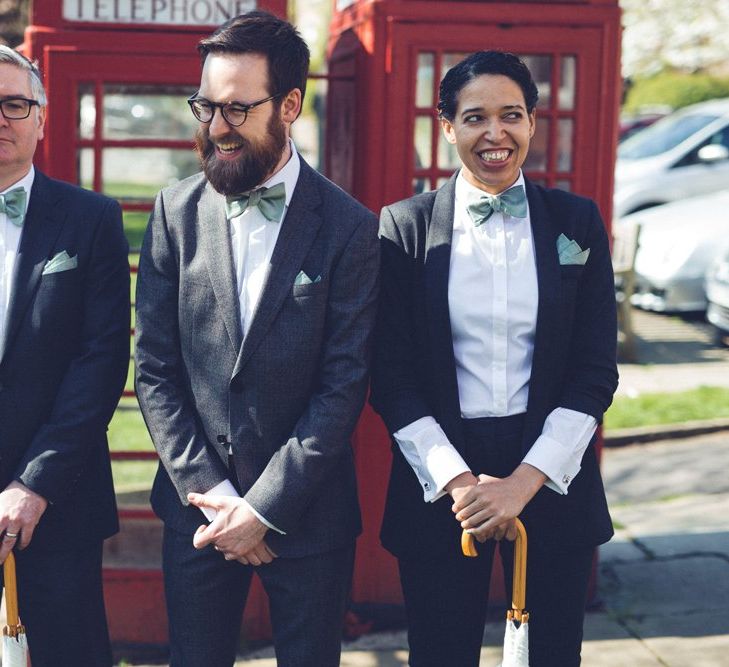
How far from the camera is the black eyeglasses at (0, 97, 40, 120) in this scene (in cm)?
290

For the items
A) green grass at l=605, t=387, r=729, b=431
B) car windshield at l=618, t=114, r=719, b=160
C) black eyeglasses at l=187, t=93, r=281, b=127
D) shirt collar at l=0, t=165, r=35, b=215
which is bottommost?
green grass at l=605, t=387, r=729, b=431

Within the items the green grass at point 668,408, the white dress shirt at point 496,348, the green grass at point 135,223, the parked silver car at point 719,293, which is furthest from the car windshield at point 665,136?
Answer: the white dress shirt at point 496,348

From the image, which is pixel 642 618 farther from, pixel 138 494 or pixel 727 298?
pixel 727 298

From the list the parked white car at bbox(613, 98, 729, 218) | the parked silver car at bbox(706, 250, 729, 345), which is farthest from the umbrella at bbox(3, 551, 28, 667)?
the parked white car at bbox(613, 98, 729, 218)

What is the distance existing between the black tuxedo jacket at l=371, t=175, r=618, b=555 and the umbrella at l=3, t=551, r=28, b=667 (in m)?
0.96

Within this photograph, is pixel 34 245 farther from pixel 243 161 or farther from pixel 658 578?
pixel 658 578

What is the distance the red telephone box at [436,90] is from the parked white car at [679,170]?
7989 mm

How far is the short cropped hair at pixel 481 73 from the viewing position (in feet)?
9.62

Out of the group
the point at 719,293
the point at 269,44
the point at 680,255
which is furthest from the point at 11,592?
the point at 680,255

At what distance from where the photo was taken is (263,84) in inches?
109

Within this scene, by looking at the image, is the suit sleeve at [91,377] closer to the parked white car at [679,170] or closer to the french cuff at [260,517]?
the french cuff at [260,517]

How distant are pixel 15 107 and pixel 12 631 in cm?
130

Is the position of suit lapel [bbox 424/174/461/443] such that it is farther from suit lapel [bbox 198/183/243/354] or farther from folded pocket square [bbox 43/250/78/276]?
folded pocket square [bbox 43/250/78/276]

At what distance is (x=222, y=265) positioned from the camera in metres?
2.82
